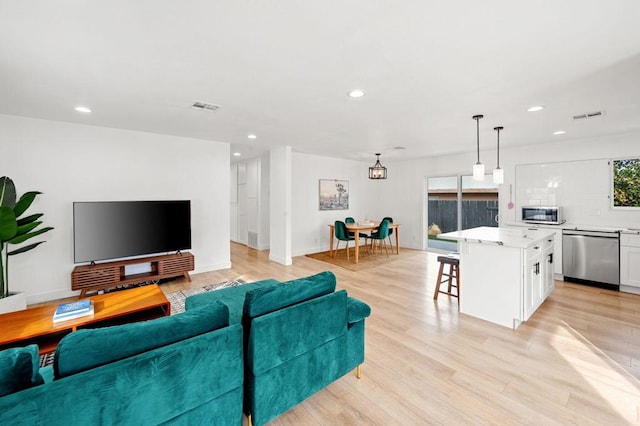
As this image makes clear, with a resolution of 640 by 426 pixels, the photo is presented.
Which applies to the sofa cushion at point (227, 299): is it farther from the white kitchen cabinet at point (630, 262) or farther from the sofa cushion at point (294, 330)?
the white kitchen cabinet at point (630, 262)

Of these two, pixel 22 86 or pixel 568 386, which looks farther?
pixel 22 86

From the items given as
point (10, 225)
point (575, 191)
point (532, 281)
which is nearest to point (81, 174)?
point (10, 225)

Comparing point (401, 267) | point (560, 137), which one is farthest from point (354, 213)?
point (560, 137)

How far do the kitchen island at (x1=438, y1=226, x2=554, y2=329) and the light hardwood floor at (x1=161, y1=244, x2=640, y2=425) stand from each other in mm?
177

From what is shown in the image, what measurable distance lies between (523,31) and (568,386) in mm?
2622

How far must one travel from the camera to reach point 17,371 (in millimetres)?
1086

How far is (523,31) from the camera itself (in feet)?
6.10

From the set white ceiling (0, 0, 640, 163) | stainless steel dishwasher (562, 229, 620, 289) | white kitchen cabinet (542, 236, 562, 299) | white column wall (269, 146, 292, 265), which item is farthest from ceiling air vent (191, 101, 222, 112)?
stainless steel dishwasher (562, 229, 620, 289)

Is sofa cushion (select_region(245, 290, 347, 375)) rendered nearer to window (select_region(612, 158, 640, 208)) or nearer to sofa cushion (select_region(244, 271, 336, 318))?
sofa cushion (select_region(244, 271, 336, 318))

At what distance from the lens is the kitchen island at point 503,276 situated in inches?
121

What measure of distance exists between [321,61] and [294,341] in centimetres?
210

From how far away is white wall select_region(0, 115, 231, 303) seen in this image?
3820 millimetres

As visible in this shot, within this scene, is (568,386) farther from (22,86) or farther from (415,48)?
(22,86)

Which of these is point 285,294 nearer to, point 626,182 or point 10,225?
point 10,225
